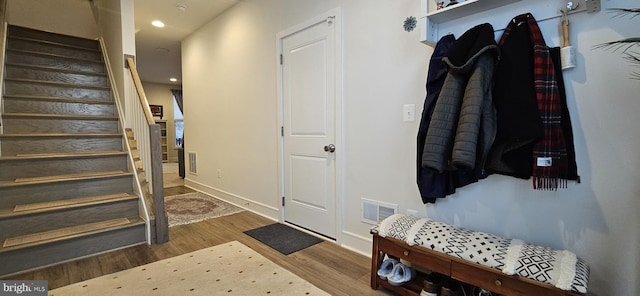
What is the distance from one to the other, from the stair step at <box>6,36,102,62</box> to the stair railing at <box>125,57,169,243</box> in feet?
5.89

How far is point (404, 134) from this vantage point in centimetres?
204

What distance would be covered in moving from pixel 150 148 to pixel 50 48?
117 inches

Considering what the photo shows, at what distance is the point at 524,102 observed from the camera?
4.48 feet

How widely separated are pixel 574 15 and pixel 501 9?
13.0 inches

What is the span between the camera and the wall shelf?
1581 millimetres

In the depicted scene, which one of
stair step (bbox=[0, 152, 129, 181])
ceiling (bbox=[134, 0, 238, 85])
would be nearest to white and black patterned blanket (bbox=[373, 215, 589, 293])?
stair step (bbox=[0, 152, 129, 181])

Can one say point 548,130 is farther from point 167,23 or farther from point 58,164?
point 167,23

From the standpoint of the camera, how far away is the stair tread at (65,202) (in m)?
2.30

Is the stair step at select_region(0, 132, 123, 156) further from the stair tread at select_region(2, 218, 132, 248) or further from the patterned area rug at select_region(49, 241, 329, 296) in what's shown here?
the patterned area rug at select_region(49, 241, 329, 296)

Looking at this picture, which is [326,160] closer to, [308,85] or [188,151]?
[308,85]

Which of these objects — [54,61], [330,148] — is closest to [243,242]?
[330,148]

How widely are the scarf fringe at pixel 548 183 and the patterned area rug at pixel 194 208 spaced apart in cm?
315

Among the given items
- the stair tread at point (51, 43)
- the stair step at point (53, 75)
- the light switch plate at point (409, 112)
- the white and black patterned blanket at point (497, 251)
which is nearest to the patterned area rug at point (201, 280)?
the white and black patterned blanket at point (497, 251)

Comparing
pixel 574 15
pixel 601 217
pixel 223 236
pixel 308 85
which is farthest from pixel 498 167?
pixel 223 236
